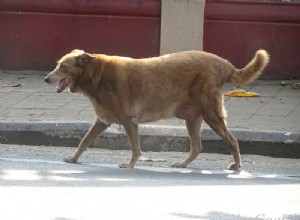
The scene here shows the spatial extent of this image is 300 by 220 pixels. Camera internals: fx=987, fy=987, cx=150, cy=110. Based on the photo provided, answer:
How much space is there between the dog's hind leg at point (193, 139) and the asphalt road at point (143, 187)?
0.09 meters

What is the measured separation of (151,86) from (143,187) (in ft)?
5.15

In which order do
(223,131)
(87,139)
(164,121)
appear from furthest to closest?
(164,121), (87,139), (223,131)

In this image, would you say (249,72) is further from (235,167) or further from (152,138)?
(152,138)

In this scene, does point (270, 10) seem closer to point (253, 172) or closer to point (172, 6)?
point (172, 6)

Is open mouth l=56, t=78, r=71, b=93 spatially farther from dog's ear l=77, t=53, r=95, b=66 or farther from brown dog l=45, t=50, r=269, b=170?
dog's ear l=77, t=53, r=95, b=66

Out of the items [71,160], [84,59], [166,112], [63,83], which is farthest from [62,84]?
[166,112]

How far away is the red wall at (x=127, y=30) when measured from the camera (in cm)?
1354

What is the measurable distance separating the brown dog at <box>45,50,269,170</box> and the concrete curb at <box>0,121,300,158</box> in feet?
3.09

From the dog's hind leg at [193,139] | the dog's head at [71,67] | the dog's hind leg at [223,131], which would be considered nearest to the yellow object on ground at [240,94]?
the dog's hind leg at [193,139]

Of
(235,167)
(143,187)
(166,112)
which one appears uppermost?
(166,112)

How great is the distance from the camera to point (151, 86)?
30.4 feet

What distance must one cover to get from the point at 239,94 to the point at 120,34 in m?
2.14

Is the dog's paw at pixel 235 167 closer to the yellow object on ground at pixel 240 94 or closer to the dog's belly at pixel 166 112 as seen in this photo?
the dog's belly at pixel 166 112

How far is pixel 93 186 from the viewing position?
25.9 feet
